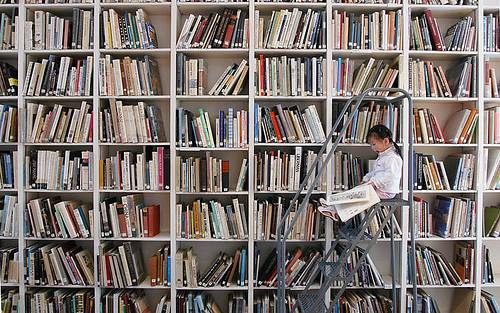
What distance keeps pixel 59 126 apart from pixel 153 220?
1.09 metres

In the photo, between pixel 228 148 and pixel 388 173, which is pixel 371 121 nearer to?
pixel 388 173

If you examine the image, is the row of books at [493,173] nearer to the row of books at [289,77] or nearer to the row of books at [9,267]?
the row of books at [289,77]

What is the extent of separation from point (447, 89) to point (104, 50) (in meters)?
2.83

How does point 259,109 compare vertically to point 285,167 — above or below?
above

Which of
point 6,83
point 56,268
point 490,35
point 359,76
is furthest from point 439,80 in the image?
point 6,83

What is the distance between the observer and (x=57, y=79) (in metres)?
3.18

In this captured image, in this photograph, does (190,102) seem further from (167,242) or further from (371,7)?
(371,7)

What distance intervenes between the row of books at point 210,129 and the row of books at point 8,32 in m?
1.49

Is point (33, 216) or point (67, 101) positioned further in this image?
point (67, 101)

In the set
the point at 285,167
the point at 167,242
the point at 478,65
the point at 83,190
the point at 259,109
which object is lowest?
the point at 167,242

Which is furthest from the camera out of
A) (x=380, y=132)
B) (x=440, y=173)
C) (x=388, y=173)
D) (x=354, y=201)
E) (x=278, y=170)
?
(x=440, y=173)

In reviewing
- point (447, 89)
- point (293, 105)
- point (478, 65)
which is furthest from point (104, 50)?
point (478, 65)

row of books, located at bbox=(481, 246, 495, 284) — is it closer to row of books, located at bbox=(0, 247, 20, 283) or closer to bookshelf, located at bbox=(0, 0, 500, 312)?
bookshelf, located at bbox=(0, 0, 500, 312)

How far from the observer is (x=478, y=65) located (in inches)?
124
